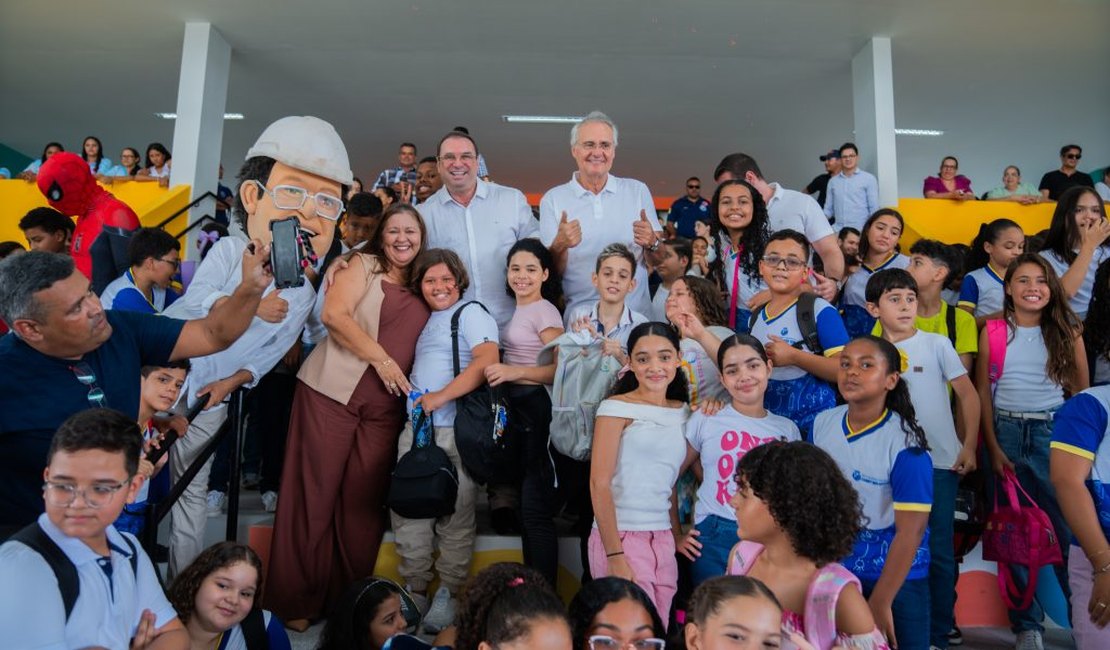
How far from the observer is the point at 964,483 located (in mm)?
3789

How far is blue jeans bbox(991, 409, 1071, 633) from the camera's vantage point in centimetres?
333

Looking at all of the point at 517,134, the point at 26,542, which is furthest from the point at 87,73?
the point at 26,542

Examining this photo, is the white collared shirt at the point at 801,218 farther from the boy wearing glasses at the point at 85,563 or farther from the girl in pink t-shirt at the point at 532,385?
the boy wearing glasses at the point at 85,563

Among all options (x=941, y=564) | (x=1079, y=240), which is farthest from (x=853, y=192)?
(x=941, y=564)

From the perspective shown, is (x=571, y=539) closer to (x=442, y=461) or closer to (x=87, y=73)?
(x=442, y=461)

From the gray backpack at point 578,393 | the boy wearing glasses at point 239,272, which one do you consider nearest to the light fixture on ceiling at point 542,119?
the boy wearing glasses at point 239,272

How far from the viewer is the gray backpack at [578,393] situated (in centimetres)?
316

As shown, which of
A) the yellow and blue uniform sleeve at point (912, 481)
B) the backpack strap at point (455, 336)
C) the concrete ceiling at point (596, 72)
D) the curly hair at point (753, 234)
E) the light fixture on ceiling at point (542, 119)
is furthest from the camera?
the light fixture on ceiling at point (542, 119)

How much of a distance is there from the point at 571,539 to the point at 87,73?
387 inches

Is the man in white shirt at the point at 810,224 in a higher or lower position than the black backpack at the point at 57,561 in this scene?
higher

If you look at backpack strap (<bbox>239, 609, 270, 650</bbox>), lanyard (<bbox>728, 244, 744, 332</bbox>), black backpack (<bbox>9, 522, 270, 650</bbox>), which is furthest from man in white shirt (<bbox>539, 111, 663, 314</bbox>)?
black backpack (<bbox>9, 522, 270, 650</bbox>)

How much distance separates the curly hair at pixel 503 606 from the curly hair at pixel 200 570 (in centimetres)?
87

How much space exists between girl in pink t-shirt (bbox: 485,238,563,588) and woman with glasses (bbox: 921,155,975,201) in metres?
6.51

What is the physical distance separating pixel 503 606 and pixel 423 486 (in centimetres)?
104
